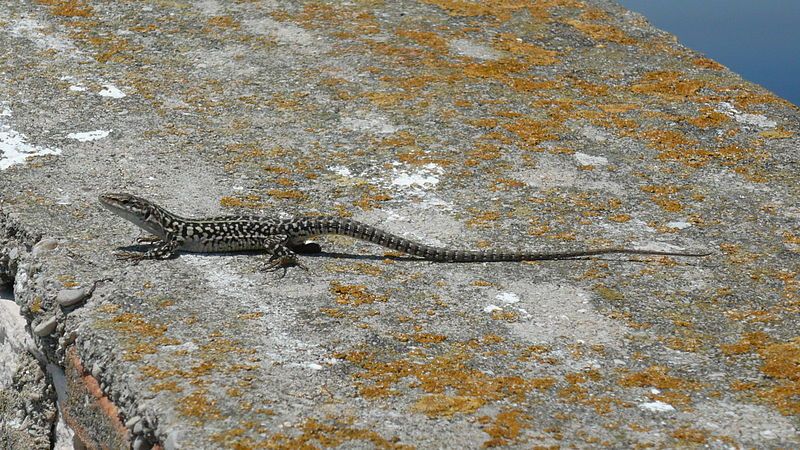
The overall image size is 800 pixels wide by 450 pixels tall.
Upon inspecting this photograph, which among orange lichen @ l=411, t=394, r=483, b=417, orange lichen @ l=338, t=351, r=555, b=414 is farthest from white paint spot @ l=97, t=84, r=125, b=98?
orange lichen @ l=411, t=394, r=483, b=417

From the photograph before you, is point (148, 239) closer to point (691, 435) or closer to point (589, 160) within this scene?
point (589, 160)

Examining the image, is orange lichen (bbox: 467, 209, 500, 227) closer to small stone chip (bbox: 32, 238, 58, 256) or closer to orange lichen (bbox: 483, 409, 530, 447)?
orange lichen (bbox: 483, 409, 530, 447)

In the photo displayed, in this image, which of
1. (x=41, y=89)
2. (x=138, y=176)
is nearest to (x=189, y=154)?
(x=138, y=176)

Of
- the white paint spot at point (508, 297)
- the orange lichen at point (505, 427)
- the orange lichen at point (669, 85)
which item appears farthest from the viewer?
the orange lichen at point (669, 85)

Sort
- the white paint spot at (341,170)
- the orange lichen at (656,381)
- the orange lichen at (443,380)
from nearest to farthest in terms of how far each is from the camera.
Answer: the orange lichen at (443,380)
the orange lichen at (656,381)
the white paint spot at (341,170)

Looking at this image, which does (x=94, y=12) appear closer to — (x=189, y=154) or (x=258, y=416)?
(x=189, y=154)

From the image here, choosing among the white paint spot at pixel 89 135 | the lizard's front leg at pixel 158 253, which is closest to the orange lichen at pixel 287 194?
the lizard's front leg at pixel 158 253

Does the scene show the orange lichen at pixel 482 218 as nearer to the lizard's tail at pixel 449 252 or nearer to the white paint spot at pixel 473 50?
the lizard's tail at pixel 449 252
